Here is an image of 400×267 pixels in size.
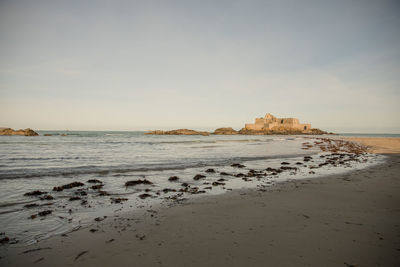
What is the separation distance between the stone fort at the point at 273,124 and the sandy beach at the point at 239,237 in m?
162

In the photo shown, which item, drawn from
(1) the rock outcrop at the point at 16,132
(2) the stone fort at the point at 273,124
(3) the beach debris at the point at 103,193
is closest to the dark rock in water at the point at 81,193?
(3) the beach debris at the point at 103,193

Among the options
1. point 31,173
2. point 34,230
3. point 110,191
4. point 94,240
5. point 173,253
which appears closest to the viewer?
point 173,253

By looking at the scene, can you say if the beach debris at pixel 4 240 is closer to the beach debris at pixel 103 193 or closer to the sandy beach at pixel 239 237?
the sandy beach at pixel 239 237

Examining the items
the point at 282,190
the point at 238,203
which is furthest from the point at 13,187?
the point at 282,190

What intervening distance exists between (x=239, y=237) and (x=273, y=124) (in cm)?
16751

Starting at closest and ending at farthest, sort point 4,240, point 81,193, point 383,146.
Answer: point 4,240
point 81,193
point 383,146

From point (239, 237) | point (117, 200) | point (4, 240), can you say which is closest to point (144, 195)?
point (117, 200)

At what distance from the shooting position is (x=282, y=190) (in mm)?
8062

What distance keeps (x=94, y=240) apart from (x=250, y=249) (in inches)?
123

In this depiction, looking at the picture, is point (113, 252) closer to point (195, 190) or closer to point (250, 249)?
point (250, 249)

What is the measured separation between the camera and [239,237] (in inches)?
163

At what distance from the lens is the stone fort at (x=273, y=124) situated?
16212 centimetres

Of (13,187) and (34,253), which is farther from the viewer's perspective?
(13,187)

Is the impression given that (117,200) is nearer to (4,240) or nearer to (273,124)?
(4,240)
